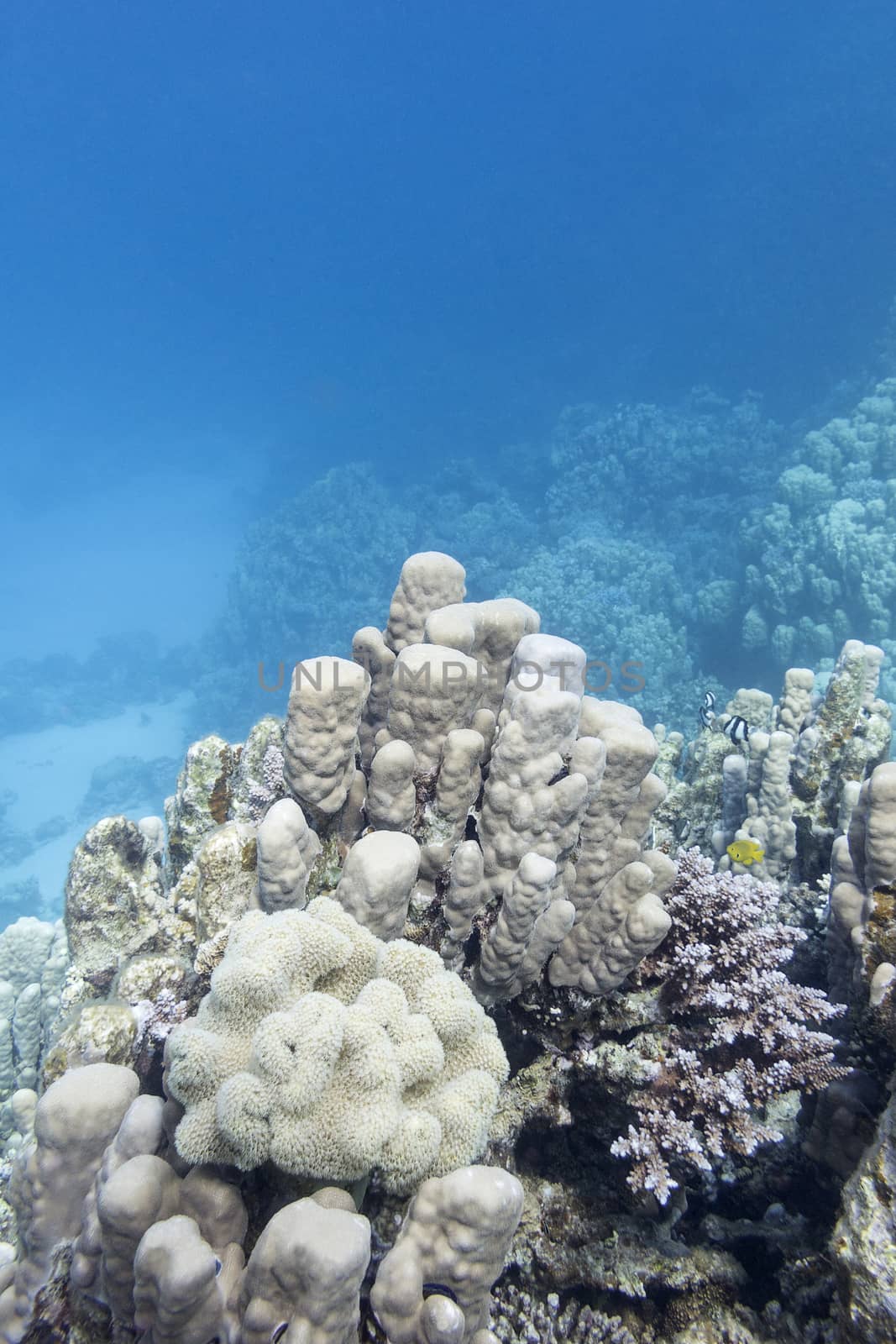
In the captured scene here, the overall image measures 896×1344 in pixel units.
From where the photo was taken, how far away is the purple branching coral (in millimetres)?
2408

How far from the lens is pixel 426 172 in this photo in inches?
3981

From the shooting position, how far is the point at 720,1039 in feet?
8.59

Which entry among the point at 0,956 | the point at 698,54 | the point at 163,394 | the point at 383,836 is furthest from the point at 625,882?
the point at 163,394

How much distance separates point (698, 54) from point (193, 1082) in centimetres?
9948

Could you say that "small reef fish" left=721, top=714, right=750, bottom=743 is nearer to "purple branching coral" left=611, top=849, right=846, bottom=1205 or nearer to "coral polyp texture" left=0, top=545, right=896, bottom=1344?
"coral polyp texture" left=0, top=545, right=896, bottom=1344

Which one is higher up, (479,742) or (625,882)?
(479,742)

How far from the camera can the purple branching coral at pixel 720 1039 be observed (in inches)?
94.8

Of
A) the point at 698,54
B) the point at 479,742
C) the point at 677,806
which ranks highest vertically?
the point at 698,54

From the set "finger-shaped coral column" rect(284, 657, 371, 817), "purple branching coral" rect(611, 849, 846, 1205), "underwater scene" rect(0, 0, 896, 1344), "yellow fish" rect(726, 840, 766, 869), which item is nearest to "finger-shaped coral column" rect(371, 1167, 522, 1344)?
"underwater scene" rect(0, 0, 896, 1344)

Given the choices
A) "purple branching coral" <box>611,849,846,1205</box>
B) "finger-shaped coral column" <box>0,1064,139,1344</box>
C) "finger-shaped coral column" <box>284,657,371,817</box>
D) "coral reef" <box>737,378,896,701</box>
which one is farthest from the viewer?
"coral reef" <box>737,378,896,701</box>

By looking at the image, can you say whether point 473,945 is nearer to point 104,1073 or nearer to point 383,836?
point 383,836

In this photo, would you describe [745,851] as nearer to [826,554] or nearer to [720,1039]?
[720,1039]

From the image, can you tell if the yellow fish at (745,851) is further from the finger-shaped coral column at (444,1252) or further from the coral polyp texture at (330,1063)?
the finger-shaped coral column at (444,1252)

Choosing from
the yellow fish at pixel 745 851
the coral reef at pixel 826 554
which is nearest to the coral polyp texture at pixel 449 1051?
the yellow fish at pixel 745 851
